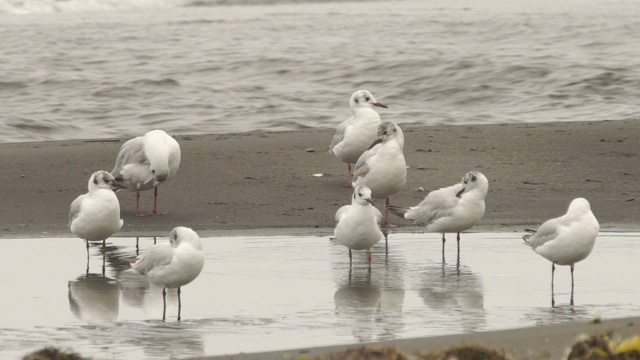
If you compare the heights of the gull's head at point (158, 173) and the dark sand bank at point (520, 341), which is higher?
the gull's head at point (158, 173)

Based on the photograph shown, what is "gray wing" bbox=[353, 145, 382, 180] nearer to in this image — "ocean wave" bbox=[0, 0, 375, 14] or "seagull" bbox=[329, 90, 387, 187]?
"seagull" bbox=[329, 90, 387, 187]

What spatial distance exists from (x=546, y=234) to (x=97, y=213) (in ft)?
11.8

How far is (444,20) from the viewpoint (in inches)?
1293

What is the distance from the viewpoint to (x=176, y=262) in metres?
8.33

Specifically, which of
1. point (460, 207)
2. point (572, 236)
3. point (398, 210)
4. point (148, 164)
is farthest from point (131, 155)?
point (572, 236)

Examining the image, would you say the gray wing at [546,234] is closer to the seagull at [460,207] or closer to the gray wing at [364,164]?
the seagull at [460,207]

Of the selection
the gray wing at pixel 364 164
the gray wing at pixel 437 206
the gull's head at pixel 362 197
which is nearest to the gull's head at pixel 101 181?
the gull's head at pixel 362 197

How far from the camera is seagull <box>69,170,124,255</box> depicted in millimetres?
9984

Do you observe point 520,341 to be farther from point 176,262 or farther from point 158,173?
point 158,173

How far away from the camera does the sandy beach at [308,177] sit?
38.2 ft

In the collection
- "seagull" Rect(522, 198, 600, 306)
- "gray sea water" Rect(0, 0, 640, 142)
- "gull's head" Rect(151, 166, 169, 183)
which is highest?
"gray sea water" Rect(0, 0, 640, 142)

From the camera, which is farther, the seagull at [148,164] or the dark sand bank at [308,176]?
the seagull at [148,164]

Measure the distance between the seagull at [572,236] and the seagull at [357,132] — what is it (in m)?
4.43

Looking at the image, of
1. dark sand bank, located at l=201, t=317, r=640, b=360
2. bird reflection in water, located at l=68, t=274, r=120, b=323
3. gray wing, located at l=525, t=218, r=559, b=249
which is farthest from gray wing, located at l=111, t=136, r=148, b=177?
dark sand bank, located at l=201, t=317, r=640, b=360
